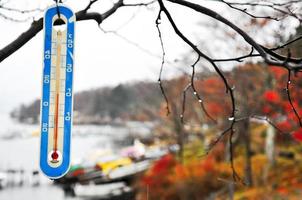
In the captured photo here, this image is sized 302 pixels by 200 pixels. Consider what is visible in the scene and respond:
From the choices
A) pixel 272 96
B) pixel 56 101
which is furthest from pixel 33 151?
pixel 272 96

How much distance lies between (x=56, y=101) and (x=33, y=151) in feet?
11.3

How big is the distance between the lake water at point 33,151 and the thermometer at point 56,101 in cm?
7

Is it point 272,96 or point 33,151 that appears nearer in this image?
point 33,151

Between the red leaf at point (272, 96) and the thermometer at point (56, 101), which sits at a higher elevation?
the red leaf at point (272, 96)

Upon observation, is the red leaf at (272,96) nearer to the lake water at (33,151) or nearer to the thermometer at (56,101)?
the lake water at (33,151)

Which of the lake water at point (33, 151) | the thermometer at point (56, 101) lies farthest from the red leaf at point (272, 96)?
the thermometer at point (56, 101)

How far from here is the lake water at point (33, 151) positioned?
1159 cm

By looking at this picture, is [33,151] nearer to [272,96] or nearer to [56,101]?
[56,101]

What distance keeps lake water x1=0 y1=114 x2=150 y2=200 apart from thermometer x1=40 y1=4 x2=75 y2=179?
0.07 m

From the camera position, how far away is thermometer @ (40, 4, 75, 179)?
56.0 inches

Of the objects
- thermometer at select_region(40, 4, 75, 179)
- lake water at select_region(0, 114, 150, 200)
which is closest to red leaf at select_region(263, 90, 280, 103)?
lake water at select_region(0, 114, 150, 200)

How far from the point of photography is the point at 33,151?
4.64 metres

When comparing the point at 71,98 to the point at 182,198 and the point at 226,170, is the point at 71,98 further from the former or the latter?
the point at 226,170

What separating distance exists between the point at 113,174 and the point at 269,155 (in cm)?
671
